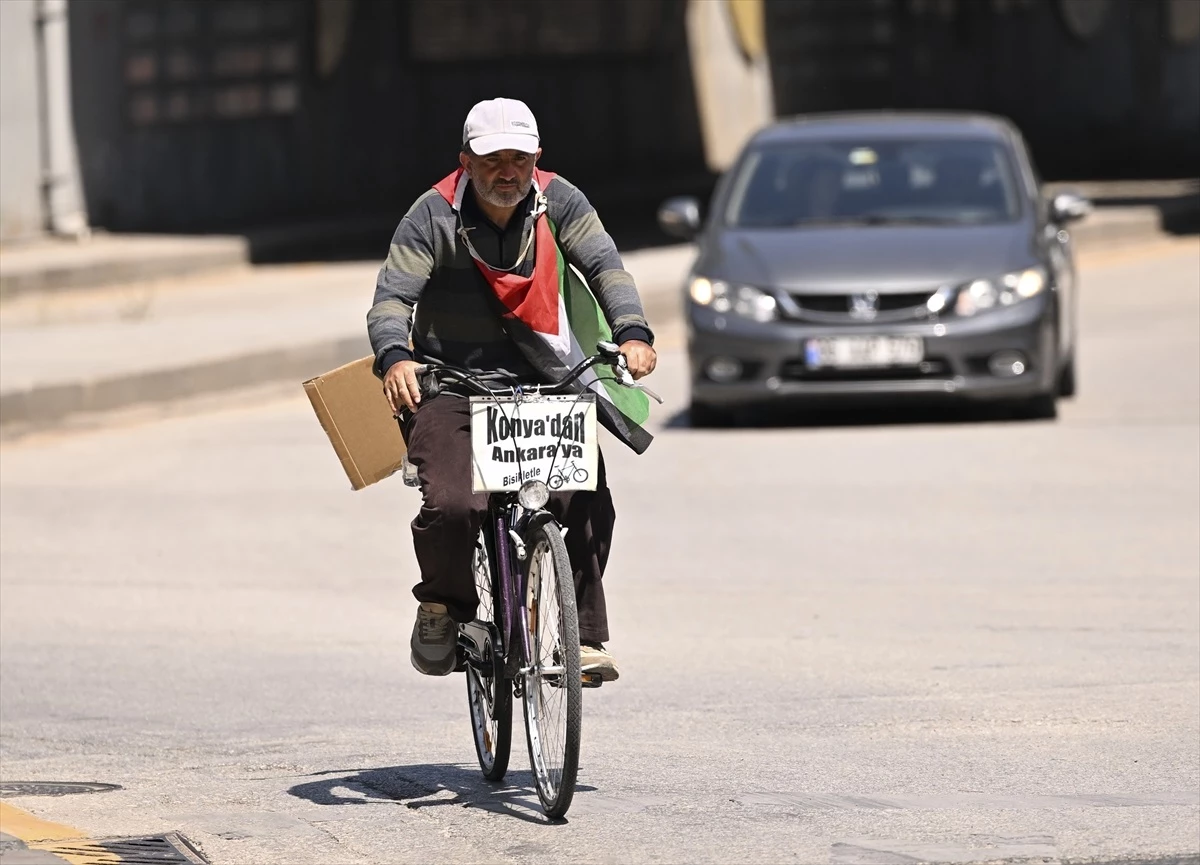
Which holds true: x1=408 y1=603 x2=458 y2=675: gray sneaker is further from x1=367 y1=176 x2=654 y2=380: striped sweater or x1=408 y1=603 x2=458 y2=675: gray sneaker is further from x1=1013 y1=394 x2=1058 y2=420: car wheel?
x1=1013 y1=394 x2=1058 y2=420: car wheel

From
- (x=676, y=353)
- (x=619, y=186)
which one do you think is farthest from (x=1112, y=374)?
(x=619, y=186)

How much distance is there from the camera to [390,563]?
10820mm

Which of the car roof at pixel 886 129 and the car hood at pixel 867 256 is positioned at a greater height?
the car roof at pixel 886 129

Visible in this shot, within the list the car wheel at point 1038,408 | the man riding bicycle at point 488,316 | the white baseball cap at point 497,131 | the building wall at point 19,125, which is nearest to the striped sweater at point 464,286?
the man riding bicycle at point 488,316

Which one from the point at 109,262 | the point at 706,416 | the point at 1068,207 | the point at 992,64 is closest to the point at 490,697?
the point at 706,416

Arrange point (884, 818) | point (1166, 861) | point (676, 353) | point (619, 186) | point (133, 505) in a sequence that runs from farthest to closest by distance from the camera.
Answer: point (619, 186)
point (676, 353)
point (133, 505)
point (884, 818)
point (1166, 861)

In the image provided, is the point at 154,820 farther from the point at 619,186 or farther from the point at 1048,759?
the point at 619,186

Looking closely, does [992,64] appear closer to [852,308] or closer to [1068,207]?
[1068,207]

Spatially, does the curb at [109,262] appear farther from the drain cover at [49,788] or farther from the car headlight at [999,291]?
the drain cover at [49,788]

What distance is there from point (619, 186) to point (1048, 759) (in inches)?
927

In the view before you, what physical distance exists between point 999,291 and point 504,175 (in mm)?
7706

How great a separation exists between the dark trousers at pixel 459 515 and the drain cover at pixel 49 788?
115cm

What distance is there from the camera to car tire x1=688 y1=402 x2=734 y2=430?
47.2 feet

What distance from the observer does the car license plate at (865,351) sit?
13656mm
